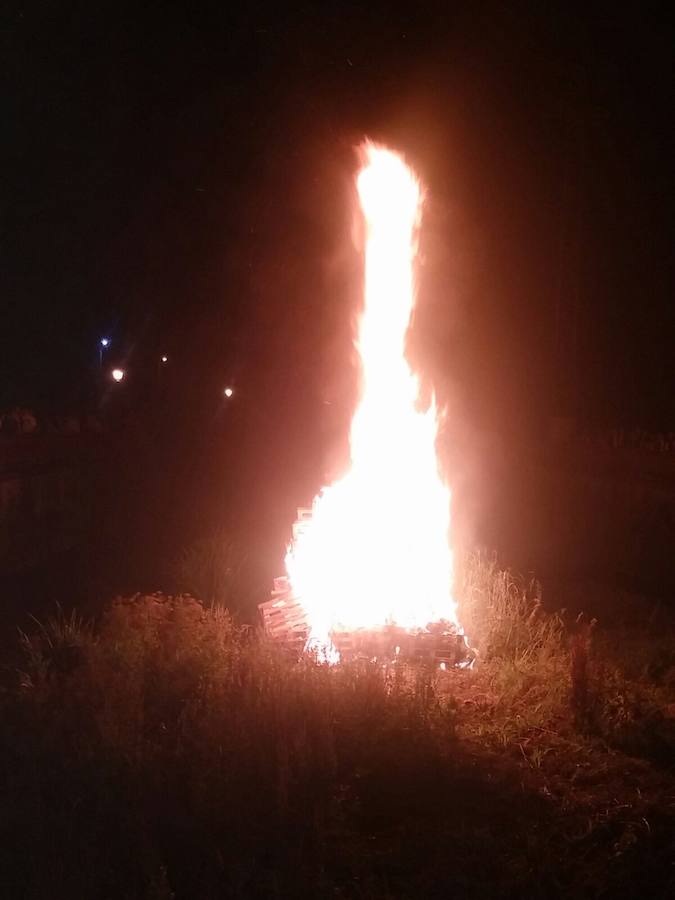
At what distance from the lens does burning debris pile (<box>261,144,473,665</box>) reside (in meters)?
6.38

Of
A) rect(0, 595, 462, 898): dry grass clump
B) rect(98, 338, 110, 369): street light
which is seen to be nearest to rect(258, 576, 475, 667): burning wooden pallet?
rect(0, 595, 462, 898): dry grass clump

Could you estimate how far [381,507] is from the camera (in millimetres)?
7270

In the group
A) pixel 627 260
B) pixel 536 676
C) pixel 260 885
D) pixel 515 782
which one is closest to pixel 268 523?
pixel 536 676

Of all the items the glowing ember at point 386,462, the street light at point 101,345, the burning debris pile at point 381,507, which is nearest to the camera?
the burning debris pile at point 381,507

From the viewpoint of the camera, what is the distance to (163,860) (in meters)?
3.57

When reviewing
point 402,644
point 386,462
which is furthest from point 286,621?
point 386,462

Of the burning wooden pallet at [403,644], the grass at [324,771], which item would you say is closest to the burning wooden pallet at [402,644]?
the burning wooden pallet at [403,644]

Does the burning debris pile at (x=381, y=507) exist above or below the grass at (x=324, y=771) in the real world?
above

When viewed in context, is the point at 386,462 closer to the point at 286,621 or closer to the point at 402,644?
the point at 286,621

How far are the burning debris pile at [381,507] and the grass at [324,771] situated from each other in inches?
A: 26.9

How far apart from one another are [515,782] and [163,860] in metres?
1.63

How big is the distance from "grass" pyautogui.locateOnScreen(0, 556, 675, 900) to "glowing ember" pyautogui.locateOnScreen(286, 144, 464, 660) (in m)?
1.20

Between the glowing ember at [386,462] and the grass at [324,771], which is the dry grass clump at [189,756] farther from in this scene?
the glowing ember at [386,462]

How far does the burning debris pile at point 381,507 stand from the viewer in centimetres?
638
